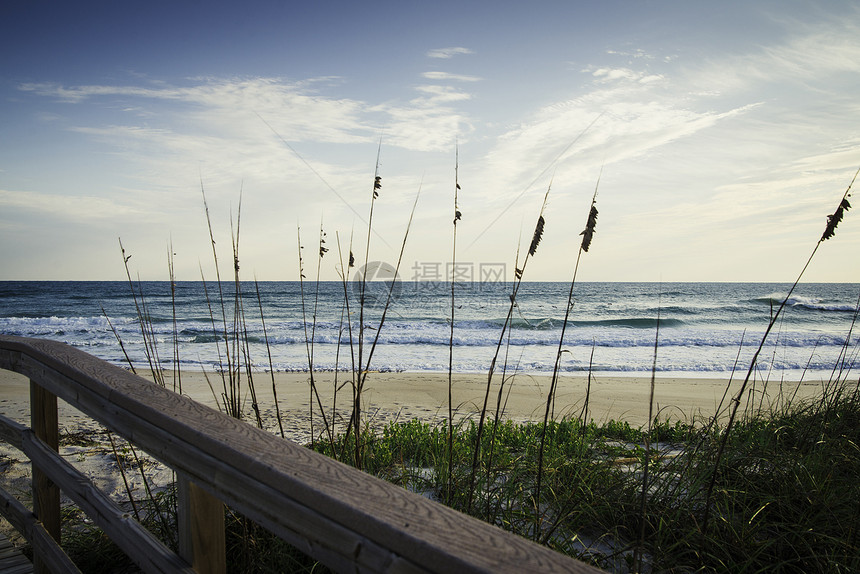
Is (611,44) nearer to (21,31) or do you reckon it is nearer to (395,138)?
(395,138)

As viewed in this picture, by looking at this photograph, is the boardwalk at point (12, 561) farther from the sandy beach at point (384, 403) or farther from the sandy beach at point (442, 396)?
the sandy beach at point (442, 396)

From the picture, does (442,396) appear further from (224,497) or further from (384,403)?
(224,497)

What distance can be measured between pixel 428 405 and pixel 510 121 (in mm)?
5385

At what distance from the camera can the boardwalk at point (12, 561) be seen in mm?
2055

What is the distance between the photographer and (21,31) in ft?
29.4

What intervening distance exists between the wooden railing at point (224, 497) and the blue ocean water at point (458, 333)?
250 centimetres

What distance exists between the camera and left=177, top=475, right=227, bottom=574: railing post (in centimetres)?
107

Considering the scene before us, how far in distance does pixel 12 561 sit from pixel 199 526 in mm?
1890

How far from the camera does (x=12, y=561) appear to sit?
214 centimetres

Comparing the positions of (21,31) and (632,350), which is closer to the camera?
(21,31)

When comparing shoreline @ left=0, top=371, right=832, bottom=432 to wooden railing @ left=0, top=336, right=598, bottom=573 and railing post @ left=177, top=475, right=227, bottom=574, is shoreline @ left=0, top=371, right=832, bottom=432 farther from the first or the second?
railing post @ left=177, top=475, right=227, bottom=574

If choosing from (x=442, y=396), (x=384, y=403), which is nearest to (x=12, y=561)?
(x=384, y=403)

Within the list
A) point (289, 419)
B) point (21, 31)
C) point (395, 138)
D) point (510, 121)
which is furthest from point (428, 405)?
point (21, 31)

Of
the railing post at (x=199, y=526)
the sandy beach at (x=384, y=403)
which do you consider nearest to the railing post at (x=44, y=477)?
the railing post at (x=199, y=526)
